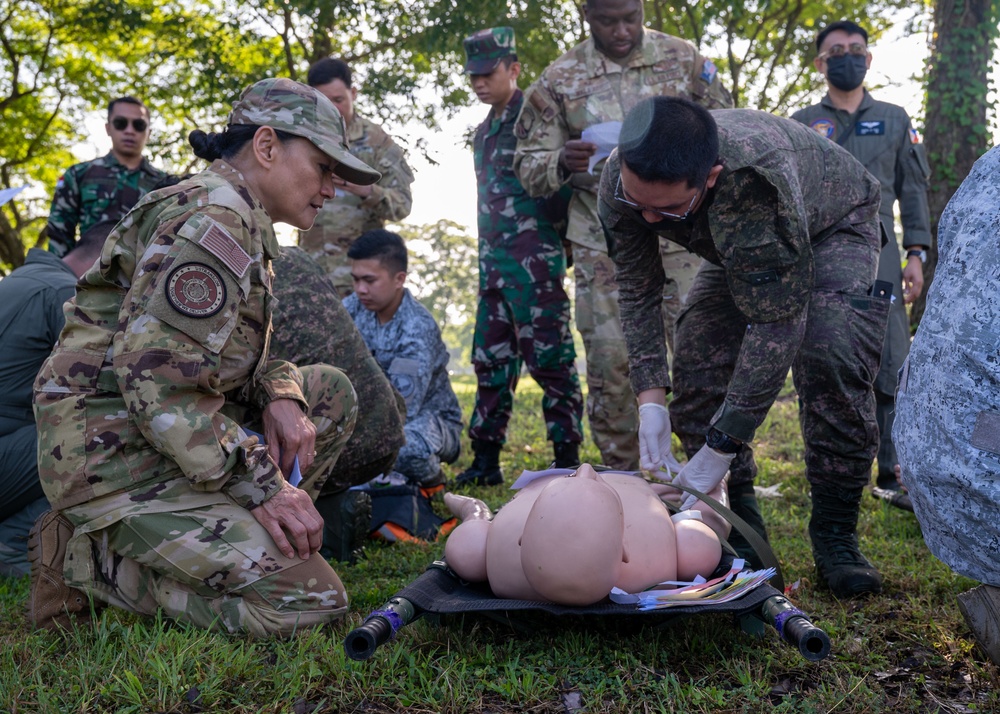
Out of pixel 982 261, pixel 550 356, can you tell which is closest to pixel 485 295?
pixel 550 356

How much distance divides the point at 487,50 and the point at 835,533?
3540 millimetres

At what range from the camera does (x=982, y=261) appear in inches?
91.0

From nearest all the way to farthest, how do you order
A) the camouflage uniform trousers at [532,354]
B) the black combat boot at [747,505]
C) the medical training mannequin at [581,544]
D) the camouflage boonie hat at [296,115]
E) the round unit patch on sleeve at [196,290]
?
the medical training mannequin at [581,544], the round unit patch on sleeve at [196,290], the camouflage boonie hat at [296,115], the black combat boot at [747,505], the camouflage uniform trousers at [532,354]

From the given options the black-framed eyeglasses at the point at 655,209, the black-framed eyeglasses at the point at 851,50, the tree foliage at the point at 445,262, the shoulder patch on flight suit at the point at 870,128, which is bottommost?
the tree foliage at the point at 445,262

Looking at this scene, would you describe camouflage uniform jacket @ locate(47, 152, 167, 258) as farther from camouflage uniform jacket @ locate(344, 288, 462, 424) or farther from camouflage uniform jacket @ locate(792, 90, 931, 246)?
camouflage uniform jacket @ locate(792, 90, 931, 246)

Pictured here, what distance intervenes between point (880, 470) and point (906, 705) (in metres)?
2.90

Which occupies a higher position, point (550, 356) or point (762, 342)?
point (762, 342)

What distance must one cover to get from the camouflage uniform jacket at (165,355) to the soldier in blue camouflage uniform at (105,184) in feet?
13.4

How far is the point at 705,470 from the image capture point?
3238 millimetres

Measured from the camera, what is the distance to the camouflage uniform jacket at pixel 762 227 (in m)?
3.08

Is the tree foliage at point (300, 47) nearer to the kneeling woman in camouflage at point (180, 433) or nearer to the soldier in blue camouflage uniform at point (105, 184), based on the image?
the soldier in blue camouflage uniform at point (105, 184)

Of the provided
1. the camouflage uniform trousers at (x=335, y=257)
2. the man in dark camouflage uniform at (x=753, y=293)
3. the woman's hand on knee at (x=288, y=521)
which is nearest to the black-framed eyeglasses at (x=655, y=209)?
the man in dark camouflage uniform at (x=753, y=293)

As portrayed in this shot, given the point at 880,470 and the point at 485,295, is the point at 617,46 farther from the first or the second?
the point at 880,470

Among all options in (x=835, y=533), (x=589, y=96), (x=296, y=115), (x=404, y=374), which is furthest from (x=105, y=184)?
(x=835, y=533)
